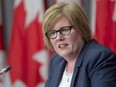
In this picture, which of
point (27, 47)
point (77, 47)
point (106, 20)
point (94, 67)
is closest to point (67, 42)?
point (77, 47)

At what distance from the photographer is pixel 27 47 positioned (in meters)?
2.54

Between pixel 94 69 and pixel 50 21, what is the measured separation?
296 mm

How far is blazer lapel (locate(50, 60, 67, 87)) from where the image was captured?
5.04 ft

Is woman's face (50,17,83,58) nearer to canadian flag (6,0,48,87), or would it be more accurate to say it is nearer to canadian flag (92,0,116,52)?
canadian flag (92,0,116,52)

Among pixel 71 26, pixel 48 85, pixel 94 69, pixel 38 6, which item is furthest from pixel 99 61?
pixel 38 6

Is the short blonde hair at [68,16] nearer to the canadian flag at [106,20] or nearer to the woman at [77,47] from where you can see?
the woman at [77,47]

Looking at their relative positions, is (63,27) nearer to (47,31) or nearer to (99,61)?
(47,31)

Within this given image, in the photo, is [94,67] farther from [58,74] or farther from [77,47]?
[58,74]

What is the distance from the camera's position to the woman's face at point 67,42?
136cm

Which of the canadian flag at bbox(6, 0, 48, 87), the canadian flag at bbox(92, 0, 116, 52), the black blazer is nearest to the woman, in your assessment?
the black blazer

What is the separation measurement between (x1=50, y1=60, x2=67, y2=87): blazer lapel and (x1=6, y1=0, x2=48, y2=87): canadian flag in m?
0.91

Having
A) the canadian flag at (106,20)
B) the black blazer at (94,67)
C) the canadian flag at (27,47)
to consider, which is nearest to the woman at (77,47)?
the black blazer at (94,67)

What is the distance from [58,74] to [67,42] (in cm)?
25

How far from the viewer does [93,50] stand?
1.36m
